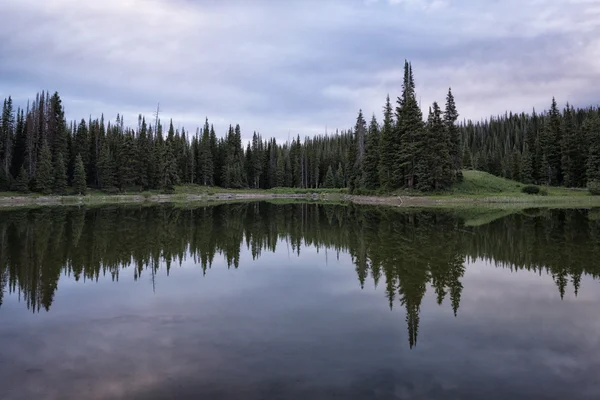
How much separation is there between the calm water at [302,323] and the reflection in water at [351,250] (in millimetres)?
121

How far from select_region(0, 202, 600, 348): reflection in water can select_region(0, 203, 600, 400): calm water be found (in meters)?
0.12

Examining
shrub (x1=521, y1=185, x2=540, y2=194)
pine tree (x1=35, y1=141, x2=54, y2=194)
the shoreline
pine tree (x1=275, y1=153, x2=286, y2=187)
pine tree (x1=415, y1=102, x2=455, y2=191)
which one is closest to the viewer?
the shoreline

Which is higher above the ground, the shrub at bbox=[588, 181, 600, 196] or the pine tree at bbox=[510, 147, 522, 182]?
the pine tree at bbox=[510, 147, 522, 182]

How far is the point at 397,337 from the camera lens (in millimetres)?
8477

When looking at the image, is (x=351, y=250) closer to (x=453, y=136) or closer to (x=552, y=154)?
(x=453, y=136)

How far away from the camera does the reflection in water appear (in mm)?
12961

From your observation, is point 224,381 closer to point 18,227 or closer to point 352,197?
point 18,227

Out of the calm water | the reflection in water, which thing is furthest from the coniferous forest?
the calm water

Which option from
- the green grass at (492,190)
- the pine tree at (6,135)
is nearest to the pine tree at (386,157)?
the green grass at (492,190)

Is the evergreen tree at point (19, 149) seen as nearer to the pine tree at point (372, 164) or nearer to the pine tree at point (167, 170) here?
the pine tree at point (167, 170)

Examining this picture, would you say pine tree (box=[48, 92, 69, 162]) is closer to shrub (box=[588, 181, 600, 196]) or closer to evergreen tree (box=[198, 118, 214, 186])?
evergreen tree (box=[198, 118, 214, 186])

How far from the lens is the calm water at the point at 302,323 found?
6590mm

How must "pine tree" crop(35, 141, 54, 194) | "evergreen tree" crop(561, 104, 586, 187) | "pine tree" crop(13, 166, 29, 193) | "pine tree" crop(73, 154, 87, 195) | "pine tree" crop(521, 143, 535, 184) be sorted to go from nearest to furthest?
"pine tree" crop(13, 166, 29, 193), "pine tree" crop(35, 141, 54, 194), "evergreen tree" crop(561, 104, 586, 187), "pine tree" crop(73, 154, 87, 195), "pine tree" crop(521, 143, 535, 184)

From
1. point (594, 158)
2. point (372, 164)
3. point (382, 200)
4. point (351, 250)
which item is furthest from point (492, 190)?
point (351, 250)
